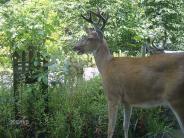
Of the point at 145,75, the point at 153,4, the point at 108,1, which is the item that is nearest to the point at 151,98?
the point at 145,75

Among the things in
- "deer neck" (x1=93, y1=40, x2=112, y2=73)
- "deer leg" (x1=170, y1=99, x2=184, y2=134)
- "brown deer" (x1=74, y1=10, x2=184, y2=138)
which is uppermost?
"deer neck" (x1=93, y1=40, x2=112, y2=73)

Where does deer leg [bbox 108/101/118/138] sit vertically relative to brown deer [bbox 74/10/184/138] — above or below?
below

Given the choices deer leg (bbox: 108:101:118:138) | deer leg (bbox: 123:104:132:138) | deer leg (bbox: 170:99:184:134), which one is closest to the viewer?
deer leg (bbox: 170:99:184:134)

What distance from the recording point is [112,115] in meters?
6.78


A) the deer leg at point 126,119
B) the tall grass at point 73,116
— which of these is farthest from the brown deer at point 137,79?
the tall grass at point 73,116

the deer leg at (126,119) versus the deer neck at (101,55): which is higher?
the deer neck at (101,55)

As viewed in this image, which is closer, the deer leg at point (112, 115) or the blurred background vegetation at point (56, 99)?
the deer leg at point (112, 115)

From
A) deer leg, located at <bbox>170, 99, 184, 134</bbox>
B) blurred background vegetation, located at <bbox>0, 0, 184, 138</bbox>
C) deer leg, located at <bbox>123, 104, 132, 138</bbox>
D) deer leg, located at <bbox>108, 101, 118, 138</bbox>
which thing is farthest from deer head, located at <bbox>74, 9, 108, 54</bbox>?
deer leg, located at <bbox>170, 99, 184, 134</bbox>

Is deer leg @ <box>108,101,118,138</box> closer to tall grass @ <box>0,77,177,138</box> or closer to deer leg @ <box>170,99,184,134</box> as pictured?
tall grass @ <box>0,77,177,138</box>

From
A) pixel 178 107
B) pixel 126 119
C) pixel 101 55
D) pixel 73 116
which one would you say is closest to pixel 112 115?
pixel 126 119

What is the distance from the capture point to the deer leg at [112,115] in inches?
266

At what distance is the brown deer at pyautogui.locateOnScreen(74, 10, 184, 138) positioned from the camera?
6211 mm

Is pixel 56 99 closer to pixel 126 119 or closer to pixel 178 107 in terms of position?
pixel 126 119

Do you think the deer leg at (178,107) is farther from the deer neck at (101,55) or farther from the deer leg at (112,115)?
the deer neck at (101,55)
